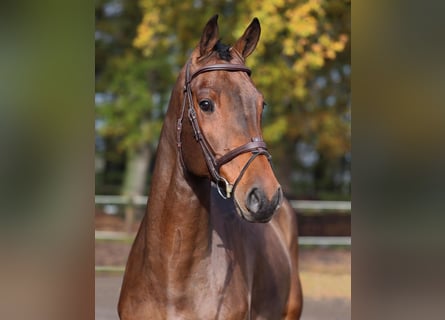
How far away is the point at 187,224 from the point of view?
9.31ft

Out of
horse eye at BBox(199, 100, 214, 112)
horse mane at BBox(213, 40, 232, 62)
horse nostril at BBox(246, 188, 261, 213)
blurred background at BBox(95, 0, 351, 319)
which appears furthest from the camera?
blurred background at BBox(95, 0, 351, 319)

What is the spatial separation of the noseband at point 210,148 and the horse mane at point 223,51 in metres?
0.07

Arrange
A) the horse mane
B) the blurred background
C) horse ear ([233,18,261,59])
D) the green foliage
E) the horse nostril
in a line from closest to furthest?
the horse nostril, the horse mane, horse ear ([233,18,261,59]), the blurred background, the green foliage

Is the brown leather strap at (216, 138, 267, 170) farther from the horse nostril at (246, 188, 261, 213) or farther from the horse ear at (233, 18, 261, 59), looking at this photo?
the horse ear at (233, 18, 261, 59)

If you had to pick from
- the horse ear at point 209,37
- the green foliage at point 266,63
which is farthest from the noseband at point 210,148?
the green foliage at point 266,63

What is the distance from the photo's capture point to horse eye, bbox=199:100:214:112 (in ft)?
8.59

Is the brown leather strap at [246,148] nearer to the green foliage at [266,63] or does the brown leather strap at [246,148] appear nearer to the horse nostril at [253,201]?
the horse nostril at [253,201]

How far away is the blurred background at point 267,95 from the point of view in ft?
30.9

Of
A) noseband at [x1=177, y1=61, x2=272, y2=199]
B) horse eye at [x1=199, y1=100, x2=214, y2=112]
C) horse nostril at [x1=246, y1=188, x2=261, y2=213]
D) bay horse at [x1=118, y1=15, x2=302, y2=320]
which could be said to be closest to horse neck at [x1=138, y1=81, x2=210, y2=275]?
bay horse at [x1=118, y1=15, x2=302, y2=320]

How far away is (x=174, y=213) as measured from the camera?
2838 millimetres

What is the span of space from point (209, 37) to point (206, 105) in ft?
1.12
